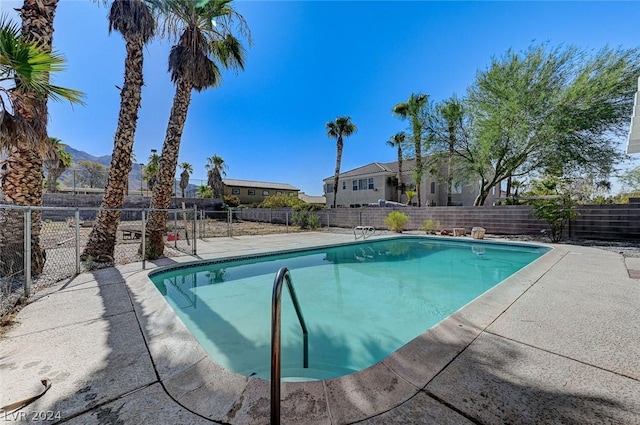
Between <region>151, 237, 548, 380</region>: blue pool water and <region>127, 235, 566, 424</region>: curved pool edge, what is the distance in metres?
0.81

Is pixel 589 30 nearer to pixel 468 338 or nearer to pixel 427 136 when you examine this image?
pixel 427 136

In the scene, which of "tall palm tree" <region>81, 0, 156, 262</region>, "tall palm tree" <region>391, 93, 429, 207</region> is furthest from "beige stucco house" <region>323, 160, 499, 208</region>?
"tall palm tree" <region>81, 0, 156, 262</region>

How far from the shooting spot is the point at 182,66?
23.5ft

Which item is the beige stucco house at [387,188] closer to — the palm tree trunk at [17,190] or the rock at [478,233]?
the rock at [478,233]

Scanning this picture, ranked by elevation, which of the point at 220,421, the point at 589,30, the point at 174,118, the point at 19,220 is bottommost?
the point at 220,421

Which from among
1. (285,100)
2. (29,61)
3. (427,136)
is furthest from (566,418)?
(285,100)

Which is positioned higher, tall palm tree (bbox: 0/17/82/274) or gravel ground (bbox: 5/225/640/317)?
tall palm tree (bbox: 0/17/82/274)

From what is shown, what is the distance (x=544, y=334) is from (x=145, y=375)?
3.81 m

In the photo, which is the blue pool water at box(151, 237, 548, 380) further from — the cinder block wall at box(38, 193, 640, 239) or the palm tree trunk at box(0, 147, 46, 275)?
the cinder block wall at box(38, 193, 640, 239)

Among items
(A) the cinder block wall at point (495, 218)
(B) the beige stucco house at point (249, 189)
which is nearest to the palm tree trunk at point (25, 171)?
(A) the cinder block wall at point (495, 218)

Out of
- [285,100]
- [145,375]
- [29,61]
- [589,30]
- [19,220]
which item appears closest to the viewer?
[145,375]

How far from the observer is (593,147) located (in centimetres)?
1172

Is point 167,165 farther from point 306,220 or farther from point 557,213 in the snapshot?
point 557,213

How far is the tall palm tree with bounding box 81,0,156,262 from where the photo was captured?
6.30 m
